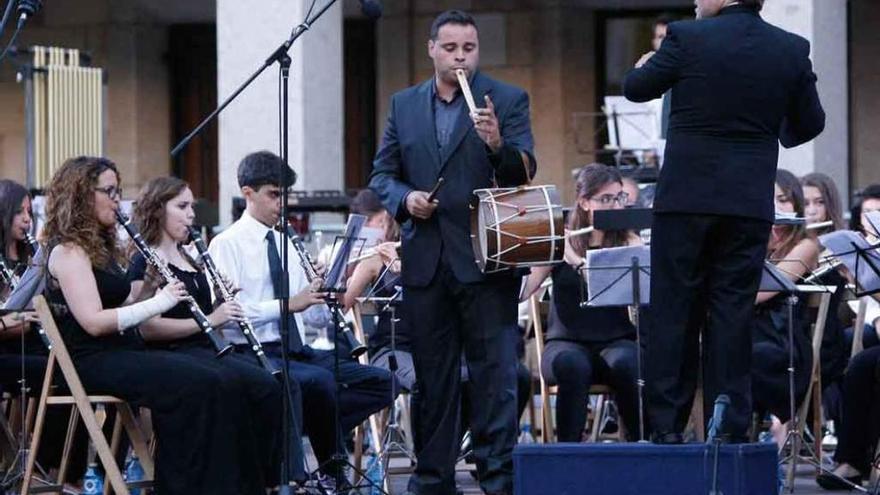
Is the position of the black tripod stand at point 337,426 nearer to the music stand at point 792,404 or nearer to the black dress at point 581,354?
the black dress at point 581,354

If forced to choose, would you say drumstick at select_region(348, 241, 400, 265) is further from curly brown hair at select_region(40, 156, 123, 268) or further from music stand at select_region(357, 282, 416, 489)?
curly brown hair at select_region(40, 156, 123, 268)

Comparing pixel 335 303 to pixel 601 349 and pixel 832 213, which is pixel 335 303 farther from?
pixel 832 213

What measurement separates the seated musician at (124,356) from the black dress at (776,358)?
2.89 m

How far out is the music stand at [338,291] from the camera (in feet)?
30.6

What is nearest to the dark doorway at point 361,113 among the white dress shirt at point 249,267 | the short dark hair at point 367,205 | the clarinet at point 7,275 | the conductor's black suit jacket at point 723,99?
the short dark hair at point 367,205

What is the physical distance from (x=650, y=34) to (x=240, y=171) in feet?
30.2

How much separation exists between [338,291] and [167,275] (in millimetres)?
826

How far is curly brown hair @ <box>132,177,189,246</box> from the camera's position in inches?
385

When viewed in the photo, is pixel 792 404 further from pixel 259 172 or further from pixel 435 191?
pixel 259 172

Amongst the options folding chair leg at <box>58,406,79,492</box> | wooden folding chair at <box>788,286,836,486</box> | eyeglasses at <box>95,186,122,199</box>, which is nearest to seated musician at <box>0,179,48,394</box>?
folding chair leg at <box>58,406,79,492</box>

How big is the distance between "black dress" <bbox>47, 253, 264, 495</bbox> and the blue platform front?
1.79 meters

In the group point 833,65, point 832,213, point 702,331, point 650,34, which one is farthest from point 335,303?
point 650,34

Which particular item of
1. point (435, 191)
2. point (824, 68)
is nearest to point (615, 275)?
point (435, 191)

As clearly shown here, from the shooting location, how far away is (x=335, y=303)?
955cm
